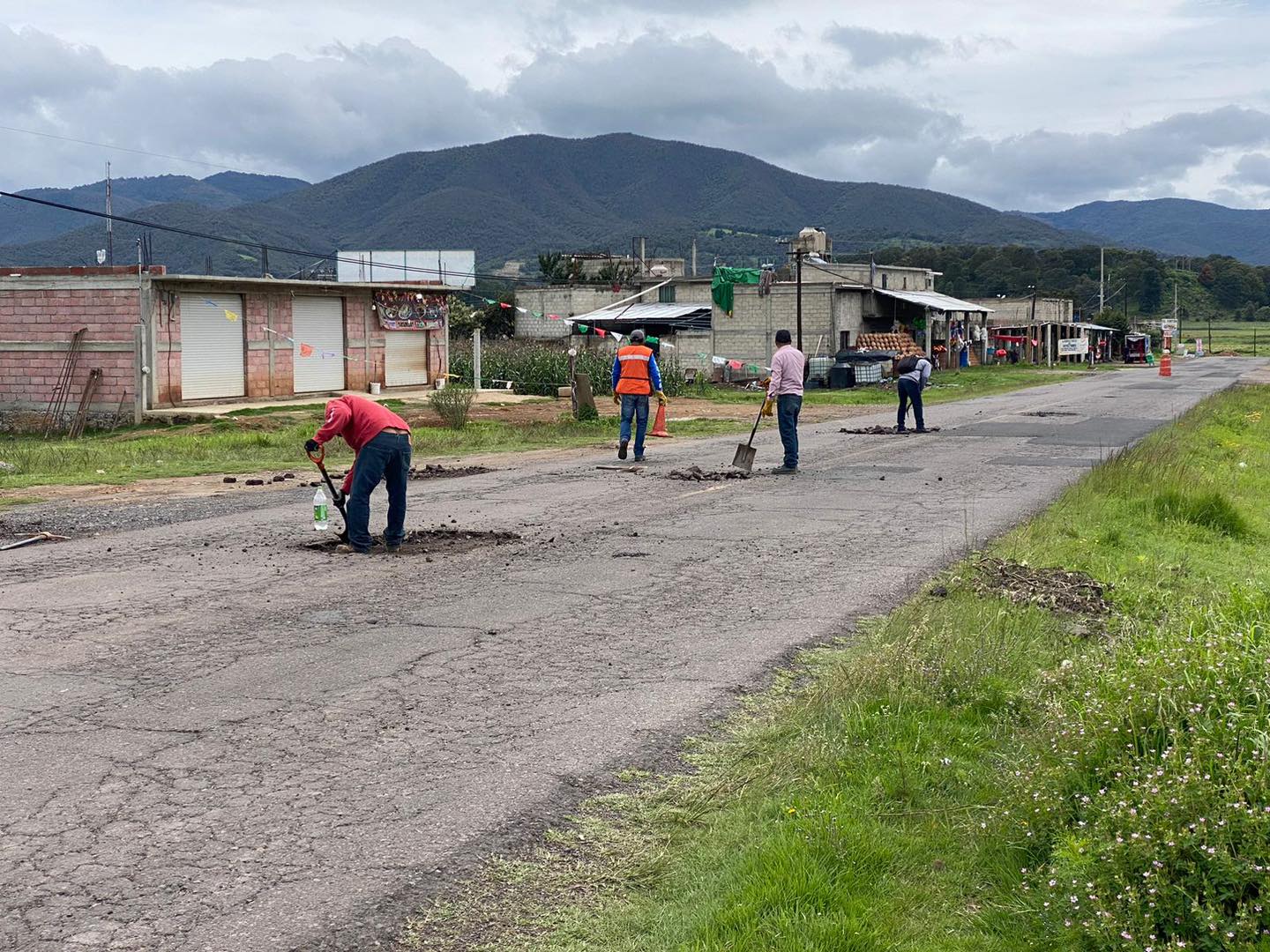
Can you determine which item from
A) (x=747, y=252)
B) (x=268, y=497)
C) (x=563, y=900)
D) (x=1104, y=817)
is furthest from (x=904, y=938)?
(x=747, y=252)

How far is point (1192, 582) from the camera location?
31.7 ft

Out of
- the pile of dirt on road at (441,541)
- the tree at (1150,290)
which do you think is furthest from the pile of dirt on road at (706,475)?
the tree at (1150,290)

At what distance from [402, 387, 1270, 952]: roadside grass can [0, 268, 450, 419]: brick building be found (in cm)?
2826

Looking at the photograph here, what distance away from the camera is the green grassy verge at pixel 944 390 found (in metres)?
40.3

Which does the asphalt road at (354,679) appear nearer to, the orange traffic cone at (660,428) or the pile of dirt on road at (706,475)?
the pile of dirt on road at (706,475)

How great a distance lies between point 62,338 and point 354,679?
28750 mm

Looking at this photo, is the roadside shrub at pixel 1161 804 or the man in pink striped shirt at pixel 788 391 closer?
the roadside shrub at pixel 1161 804

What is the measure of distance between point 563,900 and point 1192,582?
678cm

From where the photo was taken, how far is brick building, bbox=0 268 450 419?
31875 mm

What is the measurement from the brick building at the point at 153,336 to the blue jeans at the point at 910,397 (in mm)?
17522

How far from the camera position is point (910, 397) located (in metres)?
24.8

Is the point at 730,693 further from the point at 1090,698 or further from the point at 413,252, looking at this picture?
the point at 413,252

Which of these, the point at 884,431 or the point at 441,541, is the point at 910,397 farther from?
the point at 441,541

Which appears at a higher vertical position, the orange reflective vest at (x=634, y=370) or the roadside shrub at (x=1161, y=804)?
the orange reflective vest at (x=634, y=370)
